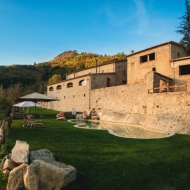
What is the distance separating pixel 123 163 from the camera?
628 cm

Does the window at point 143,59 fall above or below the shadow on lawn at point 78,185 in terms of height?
above

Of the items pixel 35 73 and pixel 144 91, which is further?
pixel 35 73

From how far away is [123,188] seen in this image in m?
5.04

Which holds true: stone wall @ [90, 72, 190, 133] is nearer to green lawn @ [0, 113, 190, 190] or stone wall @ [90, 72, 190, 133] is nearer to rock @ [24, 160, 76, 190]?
green lawn @ [0, 113, 190, 190]

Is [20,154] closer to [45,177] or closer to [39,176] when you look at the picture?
[39,176]

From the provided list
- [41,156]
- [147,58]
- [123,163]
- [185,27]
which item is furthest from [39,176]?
[185,27]

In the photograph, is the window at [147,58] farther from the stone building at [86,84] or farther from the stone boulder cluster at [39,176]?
the stone boulder cluster at [39,176]

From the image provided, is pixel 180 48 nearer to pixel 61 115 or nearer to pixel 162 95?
pixel 162 95

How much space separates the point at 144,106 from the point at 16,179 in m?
15.2

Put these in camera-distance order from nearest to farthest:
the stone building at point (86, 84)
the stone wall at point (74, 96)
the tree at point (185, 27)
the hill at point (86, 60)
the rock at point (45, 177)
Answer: the rock at point (45, 177) → the stone building at point (86, 84) → the stone wall at point (74, 96) → the tree at point (185, 27) → the hill at point (86, 60)

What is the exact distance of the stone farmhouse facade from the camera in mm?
14008

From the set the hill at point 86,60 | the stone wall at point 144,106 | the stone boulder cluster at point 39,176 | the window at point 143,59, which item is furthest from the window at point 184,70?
the hill at point 86,60

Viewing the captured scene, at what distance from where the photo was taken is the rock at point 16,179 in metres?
4.93

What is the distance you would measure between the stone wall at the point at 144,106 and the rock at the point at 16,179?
11337 mm
